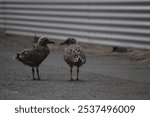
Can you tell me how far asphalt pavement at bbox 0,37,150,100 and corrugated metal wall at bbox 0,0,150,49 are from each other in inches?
26.0

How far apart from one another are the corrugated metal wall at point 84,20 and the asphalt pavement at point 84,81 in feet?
2.17

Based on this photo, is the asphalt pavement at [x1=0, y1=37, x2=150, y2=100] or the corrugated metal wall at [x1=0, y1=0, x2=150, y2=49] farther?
the corrugated metal wall at [x1=0, y1=0, x2=150, y2=49]

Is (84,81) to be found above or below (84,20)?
below

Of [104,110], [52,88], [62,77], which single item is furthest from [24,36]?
[104,110]

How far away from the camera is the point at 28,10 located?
1777 centimetres

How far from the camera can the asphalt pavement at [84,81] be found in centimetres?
927

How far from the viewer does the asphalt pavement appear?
9273mm

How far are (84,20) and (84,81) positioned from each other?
5.05 metres

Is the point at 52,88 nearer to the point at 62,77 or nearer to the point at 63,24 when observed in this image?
A: the point at 62,77

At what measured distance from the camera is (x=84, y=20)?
15.5 meters

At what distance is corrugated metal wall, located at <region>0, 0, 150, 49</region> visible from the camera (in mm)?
13867

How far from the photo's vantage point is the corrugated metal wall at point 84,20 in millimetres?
13867

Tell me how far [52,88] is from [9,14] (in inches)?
354

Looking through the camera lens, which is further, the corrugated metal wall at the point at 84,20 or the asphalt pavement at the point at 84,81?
the corrugated metal wall at the point at 84,20
